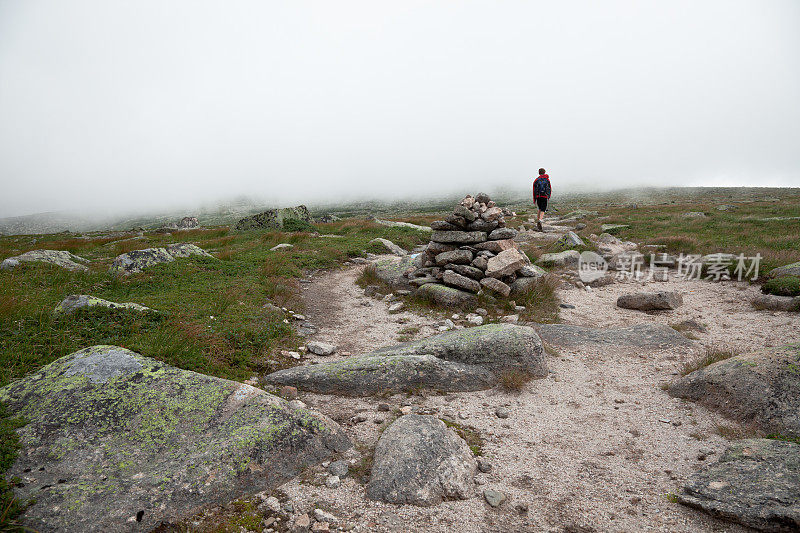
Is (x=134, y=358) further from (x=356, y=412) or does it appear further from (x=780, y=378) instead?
(x=780, y=378)

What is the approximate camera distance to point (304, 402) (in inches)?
263

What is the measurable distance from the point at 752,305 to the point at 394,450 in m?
13.1

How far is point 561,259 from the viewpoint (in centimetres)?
1809

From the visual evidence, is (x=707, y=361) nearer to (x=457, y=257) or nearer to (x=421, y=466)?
(x=421, y=466)

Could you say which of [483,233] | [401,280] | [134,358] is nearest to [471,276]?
[483,233]

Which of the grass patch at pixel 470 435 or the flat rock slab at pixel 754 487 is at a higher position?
the flat rock slab at pixel 754 487

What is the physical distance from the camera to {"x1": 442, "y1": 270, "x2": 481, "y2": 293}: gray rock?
41.5 feet

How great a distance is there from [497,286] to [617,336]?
12.8 ft

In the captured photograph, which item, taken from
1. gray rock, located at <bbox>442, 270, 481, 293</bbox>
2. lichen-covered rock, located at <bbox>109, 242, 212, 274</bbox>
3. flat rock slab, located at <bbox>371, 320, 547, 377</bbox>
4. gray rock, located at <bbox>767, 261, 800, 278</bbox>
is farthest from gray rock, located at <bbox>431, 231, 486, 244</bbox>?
lichen-covered rock, located at <bbox>109, 242, 212, 274</bbox>

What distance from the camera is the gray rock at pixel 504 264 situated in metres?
12.9

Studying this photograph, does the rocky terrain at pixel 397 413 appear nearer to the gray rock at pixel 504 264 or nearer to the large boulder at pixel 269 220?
the gray rock at pixel 504 264

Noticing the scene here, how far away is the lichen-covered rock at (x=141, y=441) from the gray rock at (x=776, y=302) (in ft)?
43.5

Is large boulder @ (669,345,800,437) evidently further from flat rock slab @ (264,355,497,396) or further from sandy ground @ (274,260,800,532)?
flat rock slab @ (264,355,497,396)

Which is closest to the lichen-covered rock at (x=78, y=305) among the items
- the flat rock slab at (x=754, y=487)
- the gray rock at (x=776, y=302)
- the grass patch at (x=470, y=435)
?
the grass patch at (x=470, y=435)
